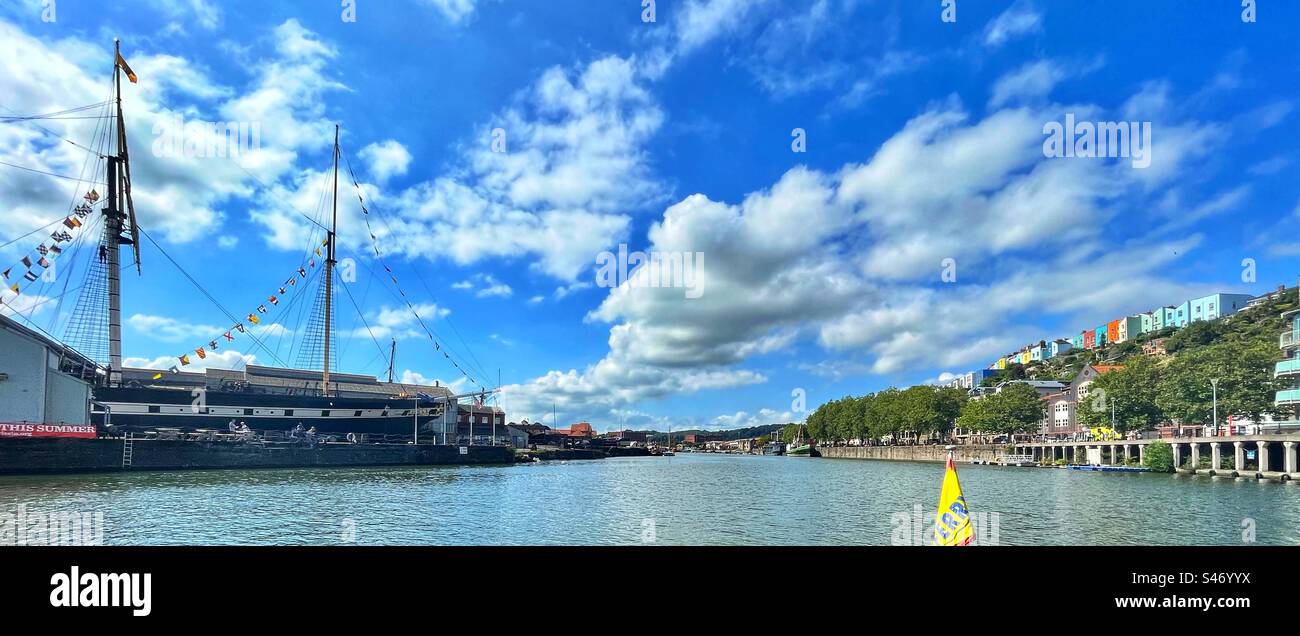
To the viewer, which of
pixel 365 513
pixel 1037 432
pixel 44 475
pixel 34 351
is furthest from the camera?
pixel 1037 432

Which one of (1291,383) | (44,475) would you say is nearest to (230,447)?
(44,475)

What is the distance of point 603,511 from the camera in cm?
3456

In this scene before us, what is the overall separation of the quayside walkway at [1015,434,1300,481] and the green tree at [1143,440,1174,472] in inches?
23.4

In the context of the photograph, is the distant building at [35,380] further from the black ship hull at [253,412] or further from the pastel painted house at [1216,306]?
the pastel painted house at [1216,306]

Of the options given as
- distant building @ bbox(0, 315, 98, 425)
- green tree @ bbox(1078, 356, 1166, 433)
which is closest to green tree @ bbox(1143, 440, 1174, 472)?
green tree @ bbox(1078, 356, 1166, 433)

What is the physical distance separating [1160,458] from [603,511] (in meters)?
68.7

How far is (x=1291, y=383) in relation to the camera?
245 ft

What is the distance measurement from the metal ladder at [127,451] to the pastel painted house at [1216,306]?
205973 millimetres

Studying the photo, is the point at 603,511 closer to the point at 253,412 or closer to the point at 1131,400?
the point at 253,412

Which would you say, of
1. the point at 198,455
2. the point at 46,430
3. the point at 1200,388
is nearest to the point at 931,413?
the point at 1200,388
